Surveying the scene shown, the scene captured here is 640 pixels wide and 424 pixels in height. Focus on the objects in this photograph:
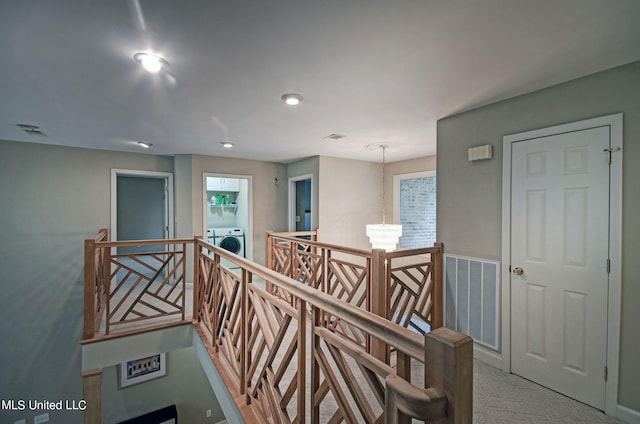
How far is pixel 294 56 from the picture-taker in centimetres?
178

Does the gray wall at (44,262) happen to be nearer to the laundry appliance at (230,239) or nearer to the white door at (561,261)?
the laundry appliance at (230,239)

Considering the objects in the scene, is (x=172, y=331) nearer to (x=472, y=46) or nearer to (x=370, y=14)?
(x=370, y=14)

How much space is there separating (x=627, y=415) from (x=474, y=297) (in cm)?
112

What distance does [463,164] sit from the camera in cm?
281

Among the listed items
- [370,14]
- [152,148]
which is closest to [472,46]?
[370,14]

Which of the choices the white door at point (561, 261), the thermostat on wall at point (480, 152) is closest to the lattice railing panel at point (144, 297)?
the thermostat on wall at point (480, 152)

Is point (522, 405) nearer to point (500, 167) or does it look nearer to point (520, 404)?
point (520, 404)

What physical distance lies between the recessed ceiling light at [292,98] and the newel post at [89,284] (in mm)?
2263

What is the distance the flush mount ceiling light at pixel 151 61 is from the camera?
Answer: 1753 millimetres

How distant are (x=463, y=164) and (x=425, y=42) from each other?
1.53 metres

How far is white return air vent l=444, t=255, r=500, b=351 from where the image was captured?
2551mm

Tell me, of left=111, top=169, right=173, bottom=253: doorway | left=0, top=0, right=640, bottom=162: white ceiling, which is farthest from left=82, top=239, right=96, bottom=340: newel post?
left=111, top=169, right=173, bottom=253: doorway

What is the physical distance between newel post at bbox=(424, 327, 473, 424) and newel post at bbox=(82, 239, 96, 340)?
315cm

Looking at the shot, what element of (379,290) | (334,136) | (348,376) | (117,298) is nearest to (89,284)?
(117,298)
